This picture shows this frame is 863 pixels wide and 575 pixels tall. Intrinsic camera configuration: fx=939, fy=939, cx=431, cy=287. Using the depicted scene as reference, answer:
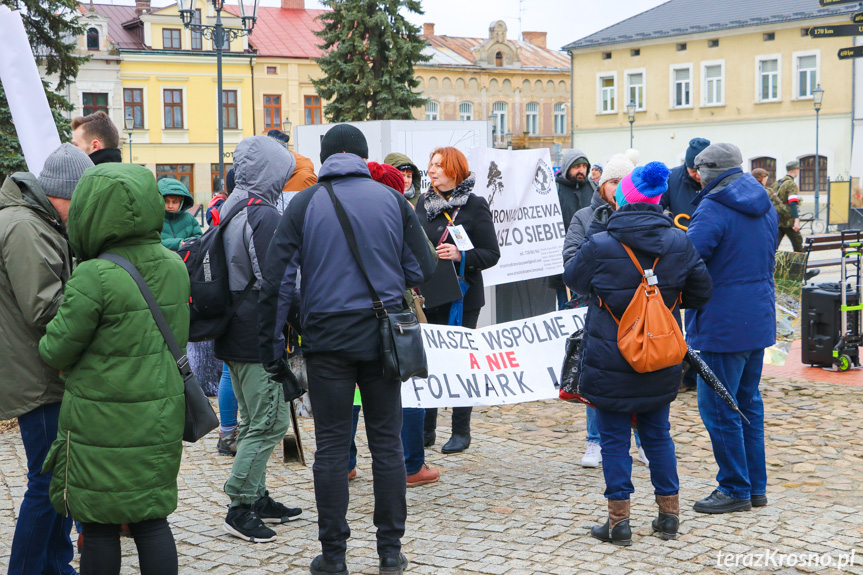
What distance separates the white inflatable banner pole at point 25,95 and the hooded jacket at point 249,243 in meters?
1.19

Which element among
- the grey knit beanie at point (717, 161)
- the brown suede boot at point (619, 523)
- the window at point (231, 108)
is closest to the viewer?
the brown suede boot at point (619, 523)

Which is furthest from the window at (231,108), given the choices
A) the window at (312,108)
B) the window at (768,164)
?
the window at (768,164)

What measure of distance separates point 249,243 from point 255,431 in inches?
37.2

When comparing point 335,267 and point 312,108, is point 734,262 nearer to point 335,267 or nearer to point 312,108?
point 335,267

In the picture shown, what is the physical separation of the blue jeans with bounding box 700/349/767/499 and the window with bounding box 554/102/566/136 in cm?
6620

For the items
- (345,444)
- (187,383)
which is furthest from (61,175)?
(345,444)

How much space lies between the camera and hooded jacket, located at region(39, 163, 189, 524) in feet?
10.9

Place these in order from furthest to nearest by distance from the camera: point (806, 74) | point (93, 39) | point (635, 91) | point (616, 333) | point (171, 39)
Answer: point (171, 39) < point (93, 39) < point (635, 91) < point (806, 74) < point (616, 333)

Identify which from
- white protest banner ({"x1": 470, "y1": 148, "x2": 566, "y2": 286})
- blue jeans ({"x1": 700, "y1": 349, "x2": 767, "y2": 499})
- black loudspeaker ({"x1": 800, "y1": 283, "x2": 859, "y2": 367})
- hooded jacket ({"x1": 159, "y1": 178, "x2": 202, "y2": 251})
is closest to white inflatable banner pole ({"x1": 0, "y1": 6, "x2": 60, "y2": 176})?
hooded jacket ({"x1": 159, "y1": 178, "x2": 202, "y2": 251})

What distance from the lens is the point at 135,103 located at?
54.5 m

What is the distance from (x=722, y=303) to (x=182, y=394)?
9.44 ft

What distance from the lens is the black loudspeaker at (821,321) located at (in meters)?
8.95

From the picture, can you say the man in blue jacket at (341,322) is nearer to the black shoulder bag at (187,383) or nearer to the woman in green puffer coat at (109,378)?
the black shoulder bag at (187,383)

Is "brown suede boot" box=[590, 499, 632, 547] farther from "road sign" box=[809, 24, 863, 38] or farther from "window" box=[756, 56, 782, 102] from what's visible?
"window" box=[756, 56, 782, 102]
